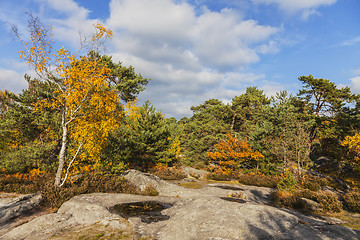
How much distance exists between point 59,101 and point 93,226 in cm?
652

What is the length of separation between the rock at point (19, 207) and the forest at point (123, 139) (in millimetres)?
538

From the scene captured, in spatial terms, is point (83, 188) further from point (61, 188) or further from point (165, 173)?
point (165, 173)

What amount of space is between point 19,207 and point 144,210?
5.53 meters

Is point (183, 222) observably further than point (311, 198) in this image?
No

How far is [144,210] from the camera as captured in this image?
7.71 meters

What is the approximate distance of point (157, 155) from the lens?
1991cm

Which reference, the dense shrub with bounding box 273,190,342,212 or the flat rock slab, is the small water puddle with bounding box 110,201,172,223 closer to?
the flat rock slab

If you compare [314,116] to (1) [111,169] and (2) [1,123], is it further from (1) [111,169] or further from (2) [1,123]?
(2) [1,123]

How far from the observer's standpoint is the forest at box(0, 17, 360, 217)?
9.73 metres

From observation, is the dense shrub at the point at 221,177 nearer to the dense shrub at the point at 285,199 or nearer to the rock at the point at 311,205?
the dense shrub at the point at 285,199

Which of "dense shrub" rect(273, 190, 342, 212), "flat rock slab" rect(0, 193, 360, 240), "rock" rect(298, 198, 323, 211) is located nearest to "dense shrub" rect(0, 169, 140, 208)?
"flat rock slab" rect(0, 193, 360, 240)

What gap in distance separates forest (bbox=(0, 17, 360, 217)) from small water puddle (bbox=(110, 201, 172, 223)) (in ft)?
9.83

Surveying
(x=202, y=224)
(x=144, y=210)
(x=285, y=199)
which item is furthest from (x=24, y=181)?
(x=285, y=199)

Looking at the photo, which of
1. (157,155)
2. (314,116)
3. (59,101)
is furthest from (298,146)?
(59,101)
